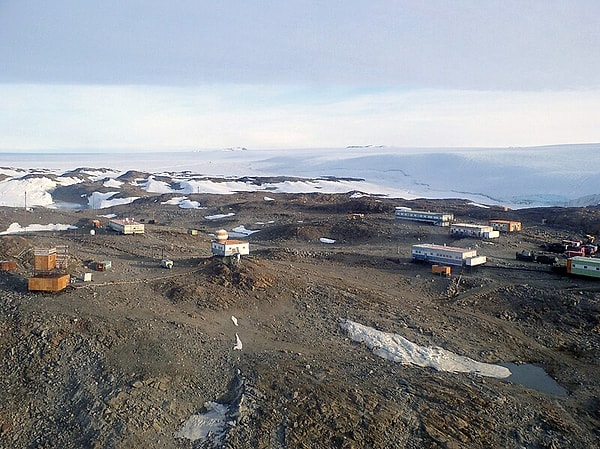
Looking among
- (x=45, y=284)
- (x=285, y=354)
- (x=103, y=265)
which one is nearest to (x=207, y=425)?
(x=285, y=354)

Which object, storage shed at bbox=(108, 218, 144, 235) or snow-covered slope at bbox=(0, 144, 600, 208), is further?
snow-covered slope at bbox=(0, 144, 600, 208)

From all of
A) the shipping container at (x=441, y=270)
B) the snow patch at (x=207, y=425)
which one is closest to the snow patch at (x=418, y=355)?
the snow patch at (x=207, y=425)

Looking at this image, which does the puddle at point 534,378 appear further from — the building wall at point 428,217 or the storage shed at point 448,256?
the building wall at point 428,217

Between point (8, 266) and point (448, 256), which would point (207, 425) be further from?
point (448, 256)

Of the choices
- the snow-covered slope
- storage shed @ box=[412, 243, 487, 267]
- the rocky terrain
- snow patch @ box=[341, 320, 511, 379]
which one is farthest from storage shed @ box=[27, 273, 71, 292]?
the snow-covered slope

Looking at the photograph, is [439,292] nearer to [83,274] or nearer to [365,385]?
[365,385]

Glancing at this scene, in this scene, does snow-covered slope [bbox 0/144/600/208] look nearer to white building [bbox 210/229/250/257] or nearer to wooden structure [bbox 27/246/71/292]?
white building [bbox 210/229/250/257]
